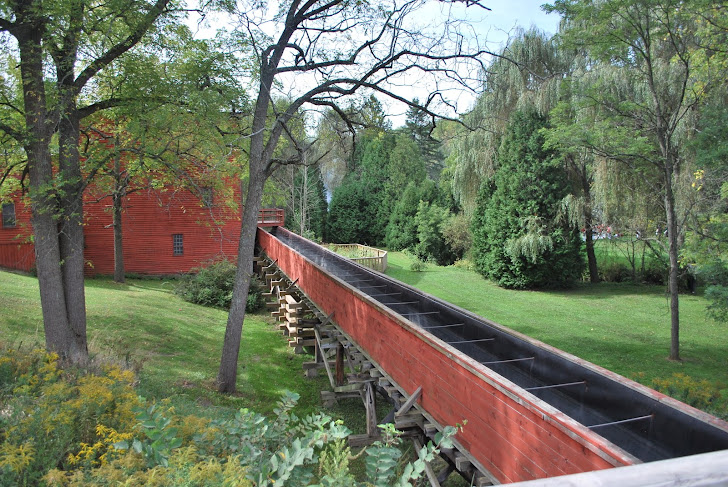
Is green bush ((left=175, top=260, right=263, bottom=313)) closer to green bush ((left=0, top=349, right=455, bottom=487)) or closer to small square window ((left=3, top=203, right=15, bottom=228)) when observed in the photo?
small square window ((left=3, top=203, right=15, bottom=228))

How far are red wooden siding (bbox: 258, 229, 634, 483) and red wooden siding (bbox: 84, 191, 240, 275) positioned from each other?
18.0 meters

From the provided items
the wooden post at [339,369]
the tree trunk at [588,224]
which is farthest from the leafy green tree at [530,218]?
the wooden post at [339,369]

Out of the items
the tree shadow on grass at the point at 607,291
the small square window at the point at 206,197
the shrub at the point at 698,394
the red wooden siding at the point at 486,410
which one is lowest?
the tree shadow on grass at the point at 607,291

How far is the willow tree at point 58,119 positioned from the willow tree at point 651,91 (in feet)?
35.4

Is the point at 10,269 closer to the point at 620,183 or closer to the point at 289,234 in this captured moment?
the point at 289,234

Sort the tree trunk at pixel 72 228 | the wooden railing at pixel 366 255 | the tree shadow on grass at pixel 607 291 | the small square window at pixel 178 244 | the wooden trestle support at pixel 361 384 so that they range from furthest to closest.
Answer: the wooden railing at pixel 366 255 < the small square window at pixel 178 244 < the tree shadow on grass at pixel 607 291 < the tree trunk at pixel 72 228 < the wooden trestle support at pixel 361 384

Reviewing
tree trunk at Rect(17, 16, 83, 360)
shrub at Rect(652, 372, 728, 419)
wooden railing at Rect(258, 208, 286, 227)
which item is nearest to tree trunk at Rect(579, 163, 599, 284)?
shrub at Rect(652, 372, 728, 419)

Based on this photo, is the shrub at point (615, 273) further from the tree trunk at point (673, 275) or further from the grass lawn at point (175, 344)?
the grass lawn at point (175, 344)

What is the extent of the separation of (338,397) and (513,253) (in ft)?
44.5

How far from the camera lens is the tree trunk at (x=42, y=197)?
25.7 feet

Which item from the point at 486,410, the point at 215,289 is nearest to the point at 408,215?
the point at 215,289

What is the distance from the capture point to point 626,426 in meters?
4.38

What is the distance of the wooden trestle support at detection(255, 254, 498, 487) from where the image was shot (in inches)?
213

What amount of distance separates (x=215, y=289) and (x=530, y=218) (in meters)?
14.5
